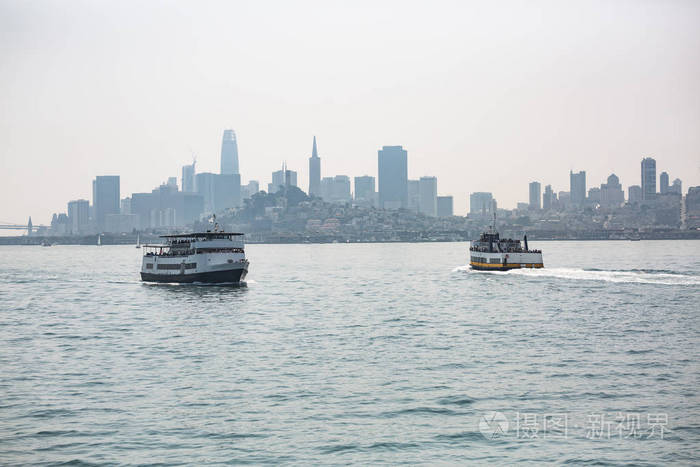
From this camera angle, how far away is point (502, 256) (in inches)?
4528

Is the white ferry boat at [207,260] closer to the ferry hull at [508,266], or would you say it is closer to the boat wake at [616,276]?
the boat wake at [616,276]

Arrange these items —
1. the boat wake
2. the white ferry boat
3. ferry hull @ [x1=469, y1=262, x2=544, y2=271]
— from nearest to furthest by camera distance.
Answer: the white ferry boat → the boat wake → ferry hull @ [x1=469, y1=262, x2=544, y2=271]

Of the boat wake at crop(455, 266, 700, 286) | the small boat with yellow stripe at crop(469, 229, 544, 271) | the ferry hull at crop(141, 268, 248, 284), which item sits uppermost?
the small boat with yellow stripe at crop(469, 229, 544, 271)

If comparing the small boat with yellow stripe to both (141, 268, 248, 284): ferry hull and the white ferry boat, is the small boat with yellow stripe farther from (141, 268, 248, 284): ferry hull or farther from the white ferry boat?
the white ferry boat

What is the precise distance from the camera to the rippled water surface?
24.1 meters

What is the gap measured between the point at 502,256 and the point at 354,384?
85.1m

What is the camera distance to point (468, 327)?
53.9m

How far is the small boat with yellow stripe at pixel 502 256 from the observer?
378 ft

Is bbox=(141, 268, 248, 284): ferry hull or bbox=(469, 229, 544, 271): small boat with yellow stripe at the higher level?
bbox=(469, 229, 544, 271): small boat with yellow stripe

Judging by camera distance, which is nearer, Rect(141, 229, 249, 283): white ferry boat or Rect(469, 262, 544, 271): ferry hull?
Rect(141, 229, 249, 283): white ferry boat

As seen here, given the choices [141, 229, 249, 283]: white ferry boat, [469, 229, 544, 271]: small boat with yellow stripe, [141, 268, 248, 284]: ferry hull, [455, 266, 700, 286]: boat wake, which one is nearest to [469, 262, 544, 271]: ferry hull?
[469, 229, 544, 271]: small boat with yellow stripe

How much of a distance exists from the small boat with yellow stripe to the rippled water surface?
45.2m

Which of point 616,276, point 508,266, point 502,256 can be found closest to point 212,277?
point 502,256

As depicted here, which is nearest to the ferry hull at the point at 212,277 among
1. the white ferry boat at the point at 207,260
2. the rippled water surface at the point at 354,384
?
the white ferry boat at the point at 207,260
